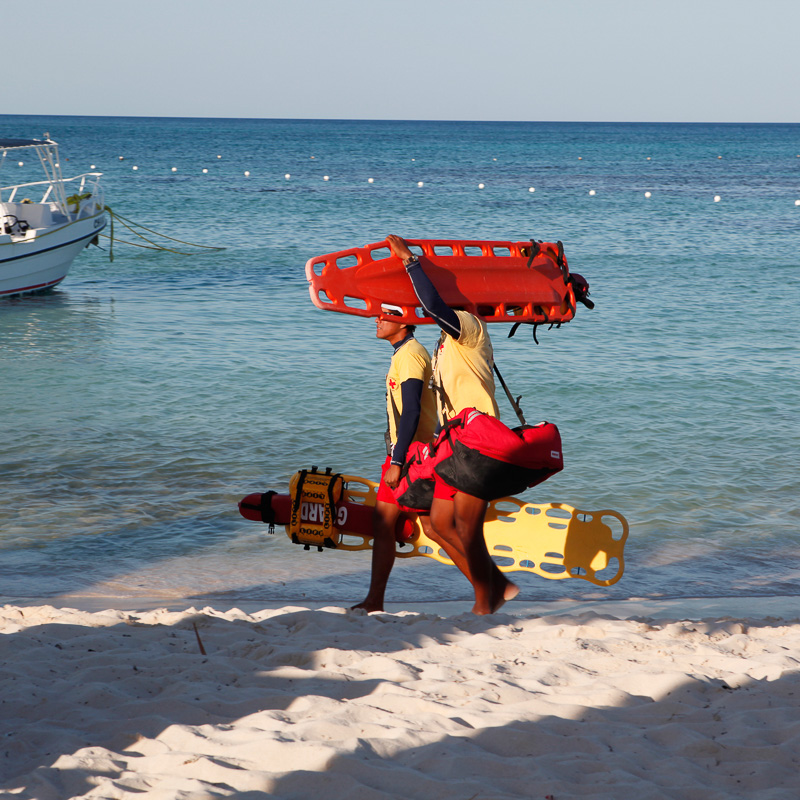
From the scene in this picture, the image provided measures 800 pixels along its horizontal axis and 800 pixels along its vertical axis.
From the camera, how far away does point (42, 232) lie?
1739cm

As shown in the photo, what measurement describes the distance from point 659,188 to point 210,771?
4689cm

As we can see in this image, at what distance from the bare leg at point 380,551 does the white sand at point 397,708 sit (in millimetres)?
237

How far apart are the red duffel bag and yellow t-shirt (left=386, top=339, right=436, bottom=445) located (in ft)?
0.94

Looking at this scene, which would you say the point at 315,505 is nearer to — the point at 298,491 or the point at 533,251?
the point at 298,491

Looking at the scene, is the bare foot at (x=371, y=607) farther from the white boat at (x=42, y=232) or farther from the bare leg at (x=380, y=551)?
the white boat at (x=42, y=232)

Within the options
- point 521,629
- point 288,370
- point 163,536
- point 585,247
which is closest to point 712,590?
point 521,629

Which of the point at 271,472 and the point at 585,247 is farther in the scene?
the point at 585,247

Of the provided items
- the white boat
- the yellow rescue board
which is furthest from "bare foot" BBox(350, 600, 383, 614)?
the white boat

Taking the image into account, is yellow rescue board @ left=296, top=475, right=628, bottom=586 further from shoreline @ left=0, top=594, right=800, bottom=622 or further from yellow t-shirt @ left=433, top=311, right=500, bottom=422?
yellow t-shirt @ left=433, top=311, right=500, bottom=422

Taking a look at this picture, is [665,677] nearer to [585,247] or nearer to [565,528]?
[565,528]

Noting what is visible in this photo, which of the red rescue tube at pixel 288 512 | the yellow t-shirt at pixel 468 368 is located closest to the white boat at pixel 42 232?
the red rescue tube at pixel 288 512

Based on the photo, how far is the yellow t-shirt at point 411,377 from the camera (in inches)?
168

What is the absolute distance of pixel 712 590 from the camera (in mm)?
5922

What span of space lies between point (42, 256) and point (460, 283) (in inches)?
598
